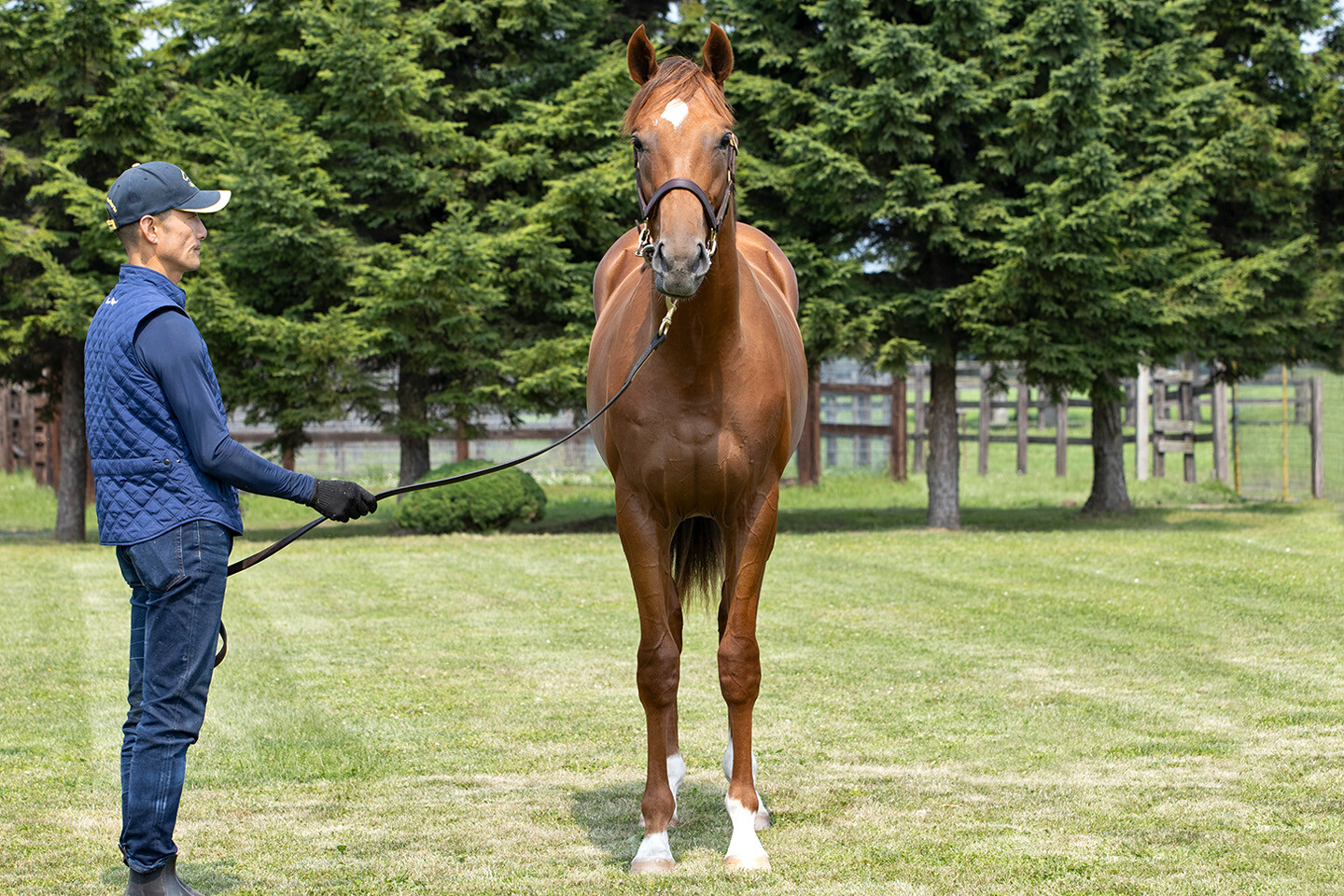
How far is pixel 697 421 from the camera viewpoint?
4.38 m

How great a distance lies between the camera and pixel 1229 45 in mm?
17266

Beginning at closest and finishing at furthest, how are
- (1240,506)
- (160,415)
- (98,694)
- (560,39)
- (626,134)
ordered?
(160,415) → (626,134) → (98,694) → (560,39) → (1240,506)

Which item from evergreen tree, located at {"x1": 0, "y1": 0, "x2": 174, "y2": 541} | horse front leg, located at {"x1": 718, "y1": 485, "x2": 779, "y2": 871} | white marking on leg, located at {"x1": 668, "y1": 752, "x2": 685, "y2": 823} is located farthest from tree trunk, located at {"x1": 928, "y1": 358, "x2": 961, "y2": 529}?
horse front leg, located at {"x1": 718, "y1": 485, "x2": 779, "y2": 871}

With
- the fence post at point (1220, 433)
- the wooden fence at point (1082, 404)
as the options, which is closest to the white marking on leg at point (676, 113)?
the wooden fence at point (1082, 404)

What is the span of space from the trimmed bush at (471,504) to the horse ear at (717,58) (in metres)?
11.6

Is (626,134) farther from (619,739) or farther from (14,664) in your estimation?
(14,664)

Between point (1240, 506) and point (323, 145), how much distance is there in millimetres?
13513

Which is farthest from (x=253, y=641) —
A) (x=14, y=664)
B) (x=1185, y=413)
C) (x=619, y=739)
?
(x=1185, y=413)

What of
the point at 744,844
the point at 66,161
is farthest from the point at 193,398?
the point at 66,161

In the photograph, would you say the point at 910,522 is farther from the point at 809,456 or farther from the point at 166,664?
the point at 166,664

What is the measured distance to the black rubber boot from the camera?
373 centimetres

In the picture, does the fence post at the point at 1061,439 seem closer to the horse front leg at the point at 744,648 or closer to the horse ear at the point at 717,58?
the horse front leg at the point at 744,648

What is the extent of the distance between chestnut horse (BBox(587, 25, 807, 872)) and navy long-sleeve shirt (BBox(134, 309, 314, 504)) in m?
1.31

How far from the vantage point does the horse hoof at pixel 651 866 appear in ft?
14.0
